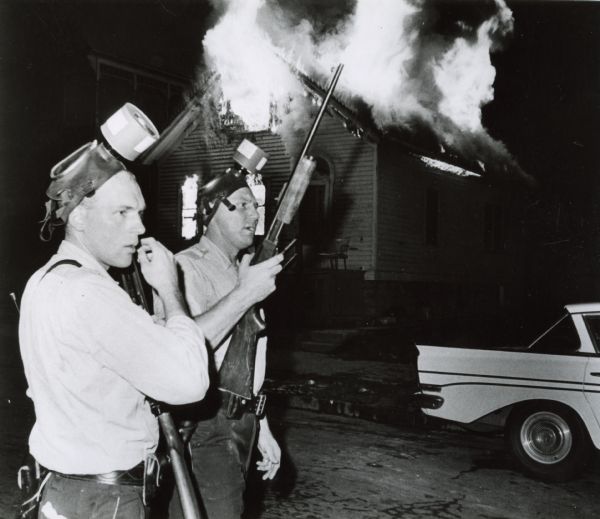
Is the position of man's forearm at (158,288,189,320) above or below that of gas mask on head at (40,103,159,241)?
below

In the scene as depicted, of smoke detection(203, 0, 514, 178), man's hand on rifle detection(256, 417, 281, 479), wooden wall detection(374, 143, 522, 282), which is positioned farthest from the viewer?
wooden wall detection(374, 143, 522, 282)

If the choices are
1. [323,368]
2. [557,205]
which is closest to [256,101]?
[323,368]

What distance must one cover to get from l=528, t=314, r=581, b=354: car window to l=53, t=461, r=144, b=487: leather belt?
5322 millimetres

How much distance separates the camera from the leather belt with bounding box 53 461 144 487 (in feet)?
5.74

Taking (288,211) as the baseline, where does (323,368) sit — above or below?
below

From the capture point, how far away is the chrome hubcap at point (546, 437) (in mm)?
6004

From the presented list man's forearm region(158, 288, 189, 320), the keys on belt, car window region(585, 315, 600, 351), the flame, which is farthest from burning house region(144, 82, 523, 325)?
man's forearm region(158, 288, 189, 320)

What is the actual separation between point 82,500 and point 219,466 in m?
1.05

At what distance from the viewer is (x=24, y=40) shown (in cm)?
2128

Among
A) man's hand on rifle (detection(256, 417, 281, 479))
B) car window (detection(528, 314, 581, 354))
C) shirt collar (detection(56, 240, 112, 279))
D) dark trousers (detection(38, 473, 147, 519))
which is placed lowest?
man's hand on rifle (detection(256, 417, 281, 479))

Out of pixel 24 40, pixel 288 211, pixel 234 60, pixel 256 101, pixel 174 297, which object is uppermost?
pixel 24 40

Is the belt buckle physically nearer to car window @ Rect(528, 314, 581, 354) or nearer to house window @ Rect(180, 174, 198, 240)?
car window @ Rect(528, 314, 581, 354)

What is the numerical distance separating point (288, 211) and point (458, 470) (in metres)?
4.55

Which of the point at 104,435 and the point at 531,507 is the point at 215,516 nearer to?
the point at 104,435
